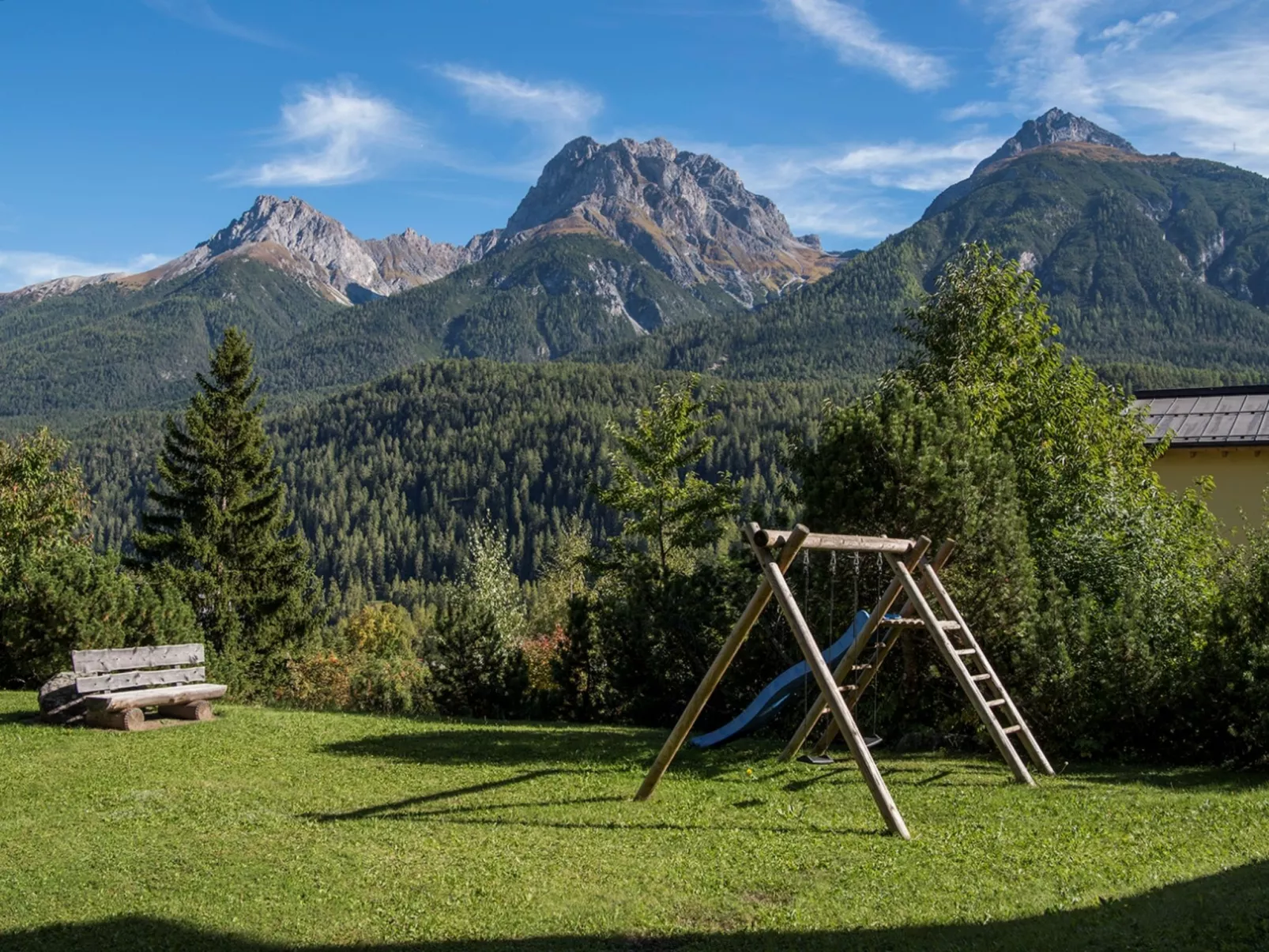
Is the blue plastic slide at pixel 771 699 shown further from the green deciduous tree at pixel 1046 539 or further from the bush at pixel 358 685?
the bush at pixel 358 685

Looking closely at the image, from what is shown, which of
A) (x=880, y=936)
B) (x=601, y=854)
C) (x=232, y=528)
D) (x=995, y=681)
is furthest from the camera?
(x=232, y=528)

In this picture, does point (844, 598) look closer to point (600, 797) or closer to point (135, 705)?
point (600, 797)

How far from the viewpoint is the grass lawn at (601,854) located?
23.4ft

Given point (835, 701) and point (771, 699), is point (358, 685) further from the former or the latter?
point (835, 701)

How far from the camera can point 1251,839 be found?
9.27 m

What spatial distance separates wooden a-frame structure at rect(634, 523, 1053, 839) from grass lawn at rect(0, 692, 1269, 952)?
18.3 inches

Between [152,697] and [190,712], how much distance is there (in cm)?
A: 96

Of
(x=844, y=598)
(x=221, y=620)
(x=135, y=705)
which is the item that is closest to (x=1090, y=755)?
(x=844, y=598)

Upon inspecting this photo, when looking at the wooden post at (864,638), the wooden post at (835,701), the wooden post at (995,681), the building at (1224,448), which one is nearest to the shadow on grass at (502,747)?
the wooden post at (864,638)

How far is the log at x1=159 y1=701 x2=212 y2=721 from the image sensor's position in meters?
16.9

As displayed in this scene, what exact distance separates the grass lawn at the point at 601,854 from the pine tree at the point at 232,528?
67.5 ft

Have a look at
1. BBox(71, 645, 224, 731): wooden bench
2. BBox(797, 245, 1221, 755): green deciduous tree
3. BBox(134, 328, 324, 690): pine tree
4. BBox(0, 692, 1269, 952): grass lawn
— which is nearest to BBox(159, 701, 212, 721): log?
BBox(71, 645, 224, 731): wooden bench

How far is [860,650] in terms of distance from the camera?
42.4 feet

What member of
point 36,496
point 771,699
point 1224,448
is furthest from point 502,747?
point 36,496
